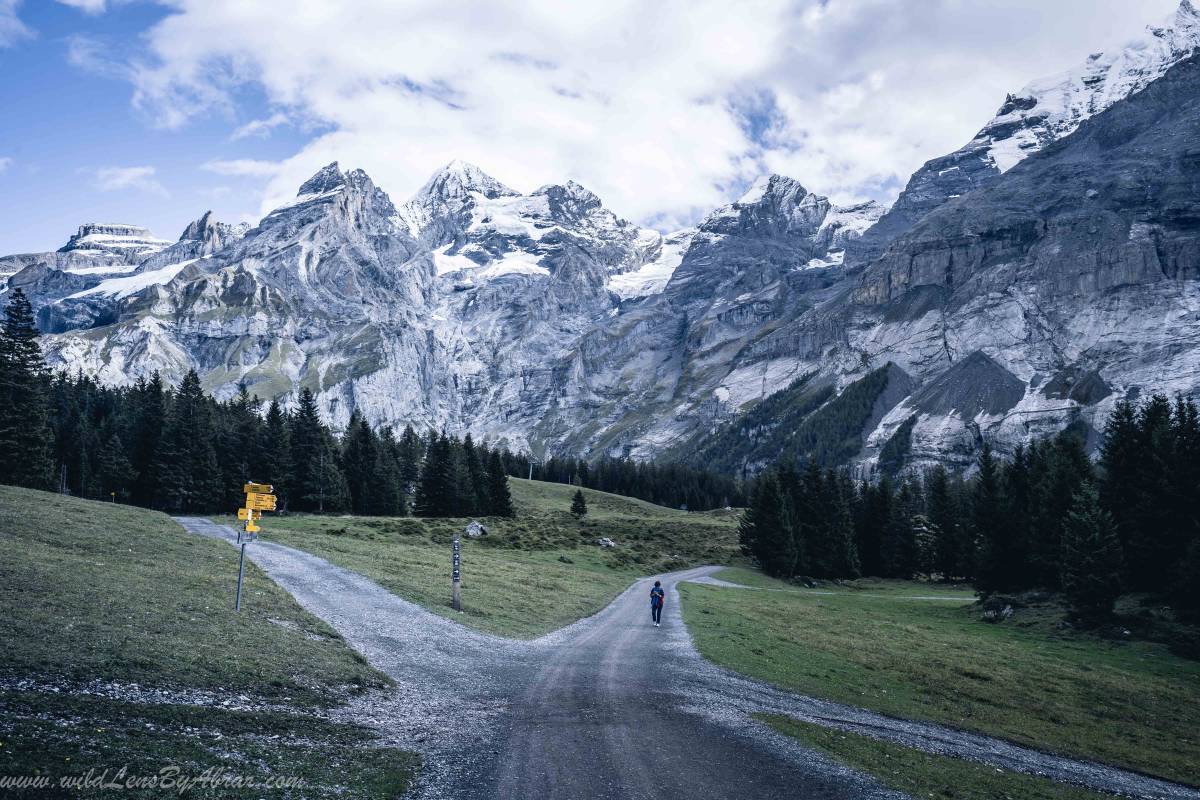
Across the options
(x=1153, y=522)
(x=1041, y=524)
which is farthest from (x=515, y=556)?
(x=1153, y=522)

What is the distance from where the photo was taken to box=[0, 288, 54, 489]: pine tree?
191 feet

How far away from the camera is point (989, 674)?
2962 centimetres

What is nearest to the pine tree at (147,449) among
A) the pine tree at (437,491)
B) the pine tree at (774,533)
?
the pine tree at (437,491)

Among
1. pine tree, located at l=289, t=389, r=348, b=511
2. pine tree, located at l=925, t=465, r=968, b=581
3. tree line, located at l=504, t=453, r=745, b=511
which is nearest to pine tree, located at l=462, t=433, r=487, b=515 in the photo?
pine tree, located at l=289, t=389, r=348, b=511

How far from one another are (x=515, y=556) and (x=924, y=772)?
4741 centimetres

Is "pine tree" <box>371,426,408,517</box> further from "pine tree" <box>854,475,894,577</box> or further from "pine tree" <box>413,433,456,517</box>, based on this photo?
"pine tree" <box>854,475,894,577</box>

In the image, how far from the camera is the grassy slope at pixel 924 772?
13695 mm

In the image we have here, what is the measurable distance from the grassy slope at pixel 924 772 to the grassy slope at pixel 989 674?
504 centimetres

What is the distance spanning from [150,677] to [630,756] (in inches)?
410

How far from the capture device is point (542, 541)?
69812 millimetres

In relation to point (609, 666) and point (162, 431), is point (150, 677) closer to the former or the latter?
point (609, 666)

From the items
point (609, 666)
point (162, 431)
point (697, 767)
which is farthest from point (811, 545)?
point (162, 431)

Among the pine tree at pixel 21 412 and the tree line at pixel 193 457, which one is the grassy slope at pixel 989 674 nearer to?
the tree line at pixel 193 457

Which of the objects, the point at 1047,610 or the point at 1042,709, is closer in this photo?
the point at 1042,709
